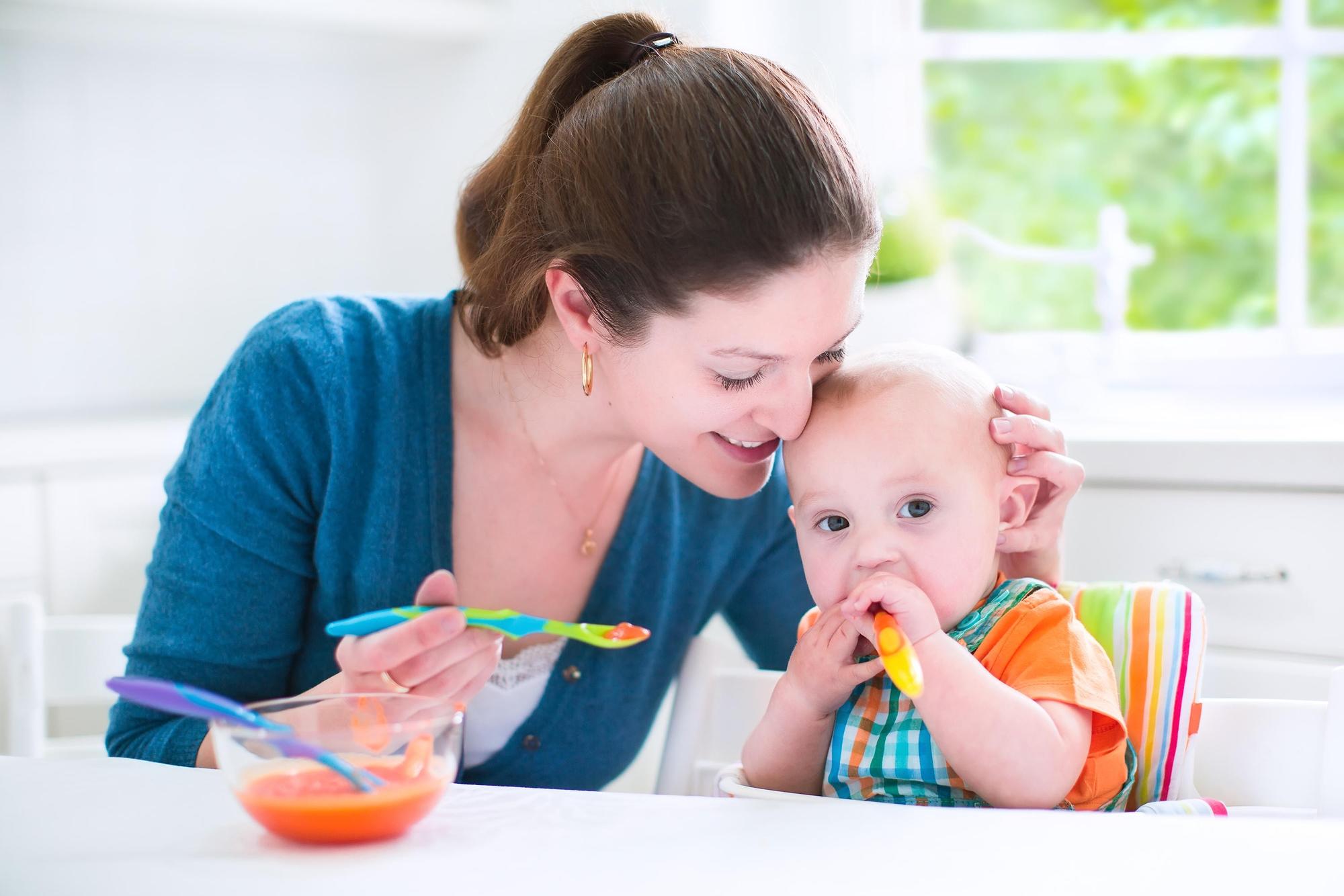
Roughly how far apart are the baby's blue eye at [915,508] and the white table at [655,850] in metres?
0.31

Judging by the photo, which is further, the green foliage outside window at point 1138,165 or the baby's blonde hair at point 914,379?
the green foliage outside window at point 1138,165

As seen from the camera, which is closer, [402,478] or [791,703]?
[791,703]

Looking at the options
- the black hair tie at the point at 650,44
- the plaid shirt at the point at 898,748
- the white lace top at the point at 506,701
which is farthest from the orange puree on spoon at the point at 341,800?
the black hair tie at the point at 650,44

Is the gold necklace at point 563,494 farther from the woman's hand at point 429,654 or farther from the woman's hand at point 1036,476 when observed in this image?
the woman's hand at point 1036,476

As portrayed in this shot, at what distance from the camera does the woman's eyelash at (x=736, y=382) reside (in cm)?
107

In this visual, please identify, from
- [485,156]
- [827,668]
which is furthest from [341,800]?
[485,156]

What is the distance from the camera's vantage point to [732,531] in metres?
1.43

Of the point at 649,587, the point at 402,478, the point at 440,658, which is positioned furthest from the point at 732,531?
the point at 440,658

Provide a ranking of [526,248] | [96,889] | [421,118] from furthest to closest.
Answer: [421,118] → [526,248] → [96,889]

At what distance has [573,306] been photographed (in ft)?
3.81

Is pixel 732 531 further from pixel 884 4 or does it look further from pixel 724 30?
pixel 884 4

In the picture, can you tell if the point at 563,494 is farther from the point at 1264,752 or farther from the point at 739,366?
the point at 1264,752

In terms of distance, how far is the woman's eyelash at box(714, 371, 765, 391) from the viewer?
1.07m

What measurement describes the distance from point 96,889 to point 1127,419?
58.6 inches
